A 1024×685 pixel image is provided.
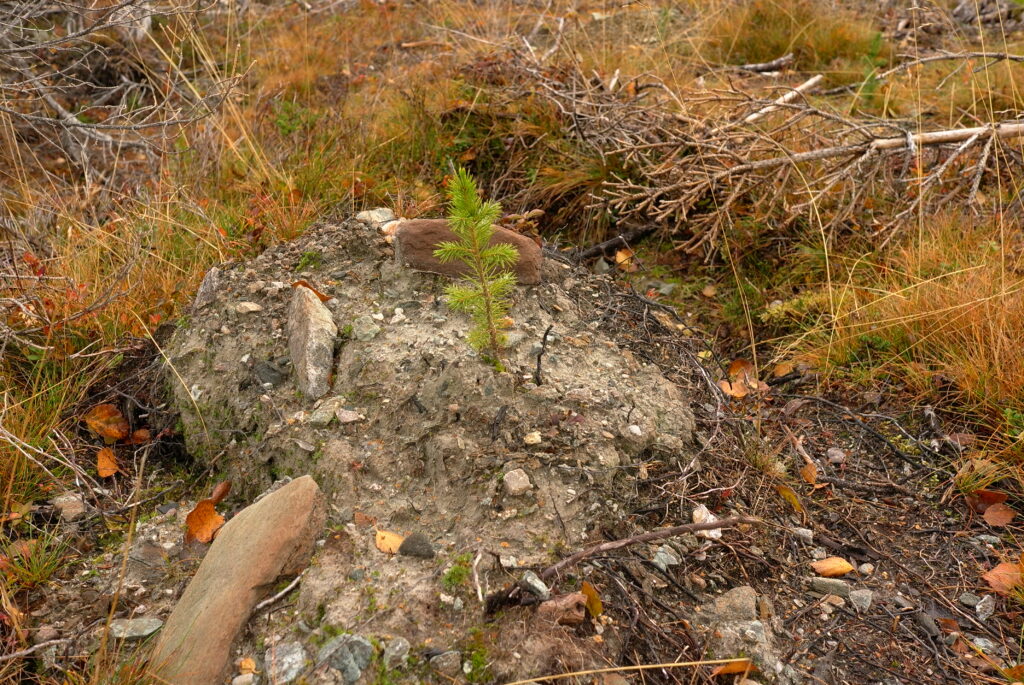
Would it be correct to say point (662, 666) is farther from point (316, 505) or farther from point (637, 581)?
point (316, 505)

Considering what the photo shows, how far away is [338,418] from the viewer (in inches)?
96.2

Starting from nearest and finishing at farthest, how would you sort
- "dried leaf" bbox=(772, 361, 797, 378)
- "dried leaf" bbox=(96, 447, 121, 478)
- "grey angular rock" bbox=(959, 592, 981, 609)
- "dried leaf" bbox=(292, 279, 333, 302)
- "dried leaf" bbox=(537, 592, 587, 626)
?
"dried leaf" bbox=(537, 592, 587, 626) → "grey angular rock" bbox=(959, 592, 981, 609) → "dried leaf" bbox=(96, 447, 121, 478) → "dried leaf" bbox=(292, 279, 333, 302) → "dried leaf" bbox=(772, 361, 797, 378)

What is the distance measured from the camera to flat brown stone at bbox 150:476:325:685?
5.89 ft

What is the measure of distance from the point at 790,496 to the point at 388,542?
1386 millimetres

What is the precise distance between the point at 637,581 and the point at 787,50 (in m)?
4.57

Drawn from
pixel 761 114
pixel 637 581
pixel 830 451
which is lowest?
pixel 830 451

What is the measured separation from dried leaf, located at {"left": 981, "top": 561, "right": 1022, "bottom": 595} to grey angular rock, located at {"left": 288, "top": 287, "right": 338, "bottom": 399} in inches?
85.4

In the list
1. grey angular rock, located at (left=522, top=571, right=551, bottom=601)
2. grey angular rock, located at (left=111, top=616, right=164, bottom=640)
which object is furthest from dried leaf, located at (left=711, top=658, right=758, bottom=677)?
grey angular rock, located at (left=111, top=616, right=164, bottom=640)

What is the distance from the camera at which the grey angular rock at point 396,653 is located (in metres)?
1.81

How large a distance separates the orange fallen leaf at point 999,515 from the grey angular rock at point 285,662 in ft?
7.40

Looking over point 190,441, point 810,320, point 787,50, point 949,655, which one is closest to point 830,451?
point 810,320

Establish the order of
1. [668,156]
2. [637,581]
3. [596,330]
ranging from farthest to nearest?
[668,156], [596,330], [637,581]

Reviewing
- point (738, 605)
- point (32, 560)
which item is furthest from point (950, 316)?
point (32, 560)

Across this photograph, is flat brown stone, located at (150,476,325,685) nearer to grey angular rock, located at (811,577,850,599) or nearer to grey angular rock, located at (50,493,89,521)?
grey angular rock, located at (50,493,89,521)
